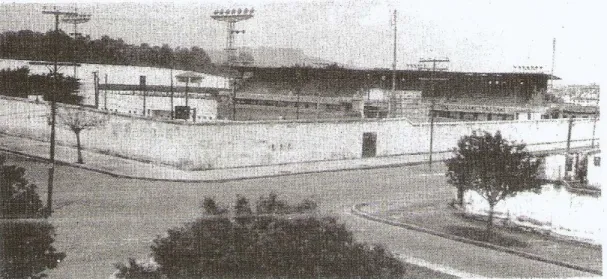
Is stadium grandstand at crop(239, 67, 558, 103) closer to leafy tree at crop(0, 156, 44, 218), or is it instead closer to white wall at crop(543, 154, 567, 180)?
white wall at crop(543, 154, 567, 180)

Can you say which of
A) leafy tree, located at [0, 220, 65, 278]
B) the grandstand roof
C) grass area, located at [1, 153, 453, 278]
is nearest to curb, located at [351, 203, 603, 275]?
grass area, located at [1, 153, 453, 278]

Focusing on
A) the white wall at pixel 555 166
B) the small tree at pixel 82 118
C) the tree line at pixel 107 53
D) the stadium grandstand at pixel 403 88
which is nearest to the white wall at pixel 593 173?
the white wall at pixel 555 166

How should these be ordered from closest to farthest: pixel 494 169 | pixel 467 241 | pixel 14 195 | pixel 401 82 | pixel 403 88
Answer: pixel 14 195 → pixel 467 241 → pixel 494 169 → pixel 403 88 → pixel 401 82

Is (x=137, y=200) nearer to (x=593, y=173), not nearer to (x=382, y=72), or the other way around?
(x=593, y=173)

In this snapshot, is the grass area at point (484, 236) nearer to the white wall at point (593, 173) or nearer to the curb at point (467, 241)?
the curb at point (467, 241)

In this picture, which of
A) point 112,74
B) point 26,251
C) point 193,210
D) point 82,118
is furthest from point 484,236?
point 112,74

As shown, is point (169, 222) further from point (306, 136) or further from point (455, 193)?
point (306, 136)
